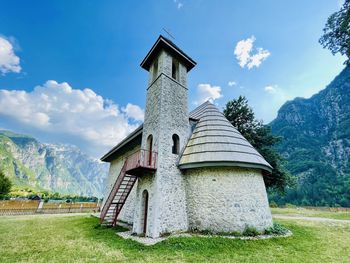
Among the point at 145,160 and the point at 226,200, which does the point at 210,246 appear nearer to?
the point at 226,200

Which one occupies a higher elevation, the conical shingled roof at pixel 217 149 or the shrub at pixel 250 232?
the conical shingled roof at pixel 217 149

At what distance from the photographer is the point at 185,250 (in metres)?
5.98

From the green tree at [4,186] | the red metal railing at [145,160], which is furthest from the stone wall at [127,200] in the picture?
the green tree at [4,186]

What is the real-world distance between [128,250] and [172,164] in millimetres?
4103

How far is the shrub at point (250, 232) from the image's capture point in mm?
7680

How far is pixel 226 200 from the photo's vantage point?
8180 millimetres

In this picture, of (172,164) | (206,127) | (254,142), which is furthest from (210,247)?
(254,142)

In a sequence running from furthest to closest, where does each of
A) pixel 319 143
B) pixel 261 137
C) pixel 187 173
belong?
pixel 319 143 < pixel 261 137 < pixel 187 173

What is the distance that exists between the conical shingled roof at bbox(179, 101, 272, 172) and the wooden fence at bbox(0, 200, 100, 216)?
67.7 feet

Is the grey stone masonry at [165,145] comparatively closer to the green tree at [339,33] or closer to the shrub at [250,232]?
the shrub at [250,232]

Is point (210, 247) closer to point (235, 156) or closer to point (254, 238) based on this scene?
point (254, 238)

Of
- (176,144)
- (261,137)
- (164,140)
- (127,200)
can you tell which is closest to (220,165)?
(176,144)

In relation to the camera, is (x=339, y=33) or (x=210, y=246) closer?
(x=210, y=246)

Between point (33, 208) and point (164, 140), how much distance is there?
20839 mm
